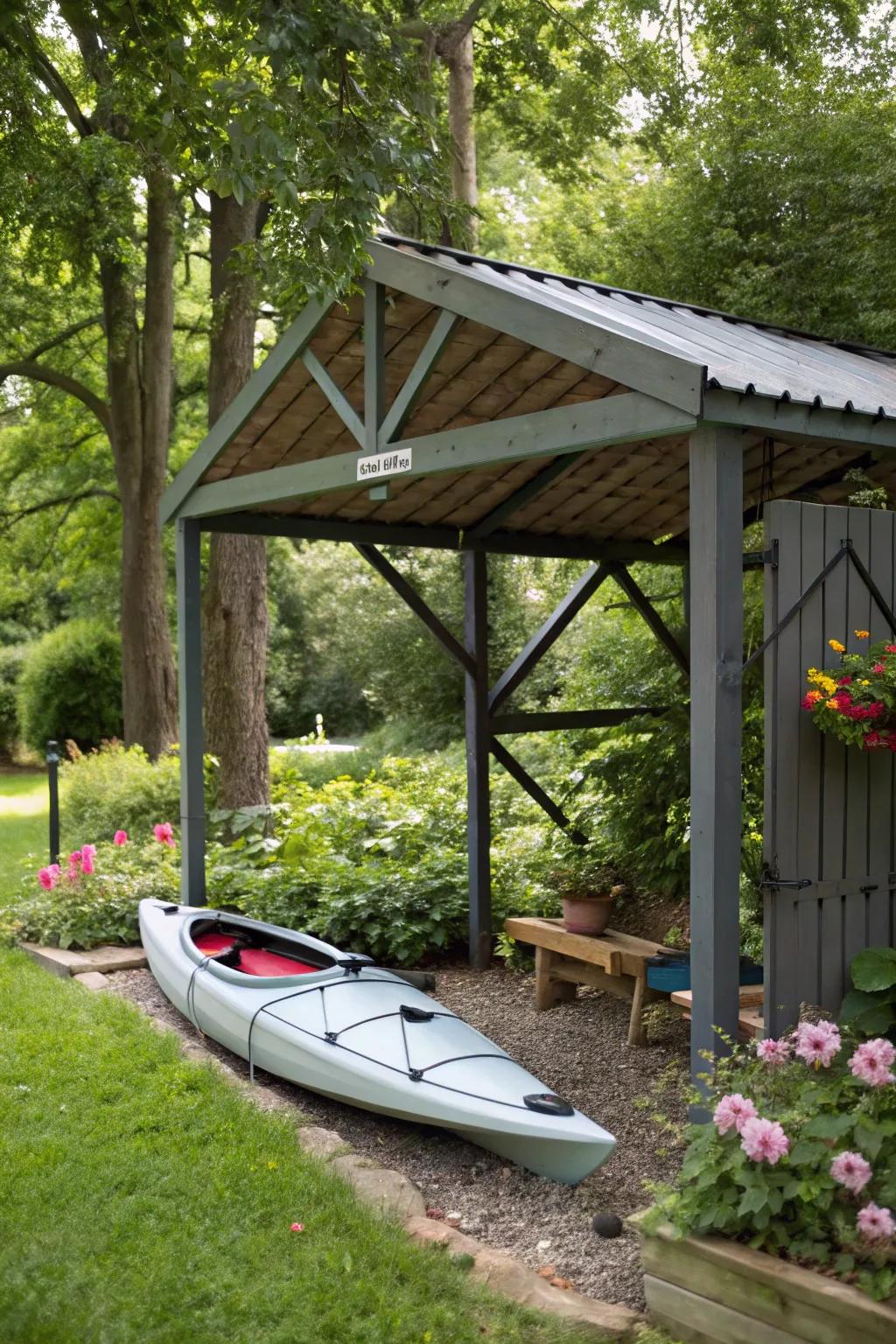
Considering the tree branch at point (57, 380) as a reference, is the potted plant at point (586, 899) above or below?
below

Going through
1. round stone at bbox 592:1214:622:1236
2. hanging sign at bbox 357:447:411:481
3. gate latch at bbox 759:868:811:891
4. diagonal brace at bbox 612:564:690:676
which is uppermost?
hanging sign at bbox 357:447:411:481

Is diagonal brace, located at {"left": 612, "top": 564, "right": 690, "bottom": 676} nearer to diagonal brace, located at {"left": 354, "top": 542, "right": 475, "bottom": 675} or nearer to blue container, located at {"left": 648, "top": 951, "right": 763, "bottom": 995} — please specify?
diagonal brace, located at {"left": 354, "top": 542, "right": 475, "bottom": 675}

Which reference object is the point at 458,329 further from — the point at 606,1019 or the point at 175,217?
the point at 175,217

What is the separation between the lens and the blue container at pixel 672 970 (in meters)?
5.68

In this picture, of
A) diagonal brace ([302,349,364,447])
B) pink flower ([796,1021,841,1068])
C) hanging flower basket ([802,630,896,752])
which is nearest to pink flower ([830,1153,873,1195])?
pink flower ([796,1021,841,1068])

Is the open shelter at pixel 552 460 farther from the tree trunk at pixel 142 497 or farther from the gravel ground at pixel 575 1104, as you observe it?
the tree trunk at pixel 142 497

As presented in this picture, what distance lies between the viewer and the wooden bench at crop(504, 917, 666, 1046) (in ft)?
19.6

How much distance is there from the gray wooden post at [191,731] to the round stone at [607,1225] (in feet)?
13.0

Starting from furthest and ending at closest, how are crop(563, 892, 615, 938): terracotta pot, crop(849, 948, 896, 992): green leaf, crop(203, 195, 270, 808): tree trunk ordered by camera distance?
crop(203, 195, 270, 808): tree trunk → crop(563, 892, 615, 938): terracotta pot → crop(849, 948, 896, 992): green leaf

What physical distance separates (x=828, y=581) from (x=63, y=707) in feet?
60.6

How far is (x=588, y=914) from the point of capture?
632cm

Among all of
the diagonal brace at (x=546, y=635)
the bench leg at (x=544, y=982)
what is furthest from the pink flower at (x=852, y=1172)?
the diagonal brace at (x=546, y=635)

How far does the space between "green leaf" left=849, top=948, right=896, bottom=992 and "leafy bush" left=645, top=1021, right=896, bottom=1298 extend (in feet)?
2.56

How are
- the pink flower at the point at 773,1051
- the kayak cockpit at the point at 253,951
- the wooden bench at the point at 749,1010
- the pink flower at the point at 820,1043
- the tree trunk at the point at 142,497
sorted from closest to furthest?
the pink flower at the point at 820,1043, the pink flower at the point at 773,1051, the wooden bench at the point at 749,1010, the kayak cockpit at the point at 253,951, the tree trunk at the point at 142,497
